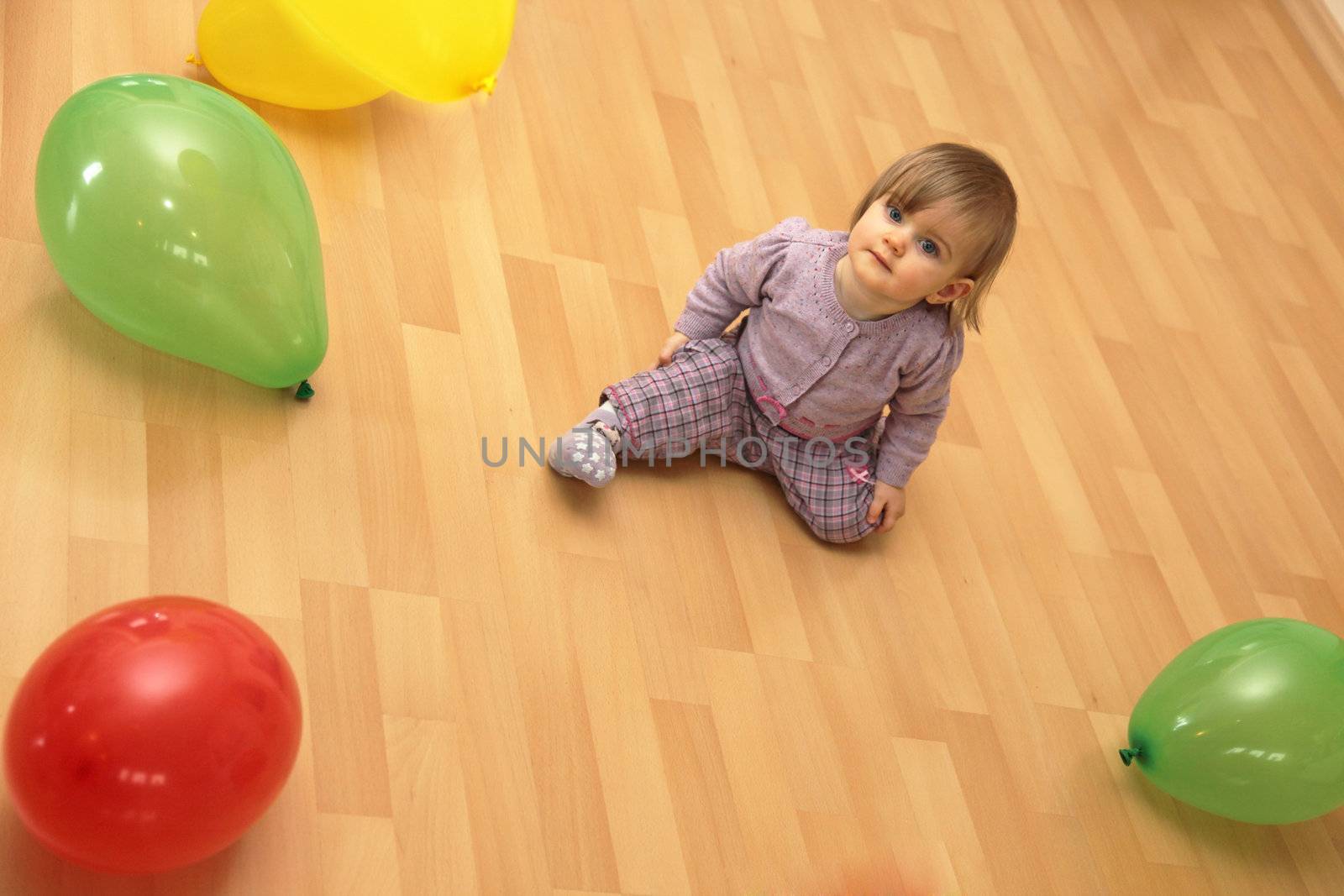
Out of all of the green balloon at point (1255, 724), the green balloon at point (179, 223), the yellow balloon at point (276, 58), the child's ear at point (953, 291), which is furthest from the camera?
the yellow balloon at point (276, 58)

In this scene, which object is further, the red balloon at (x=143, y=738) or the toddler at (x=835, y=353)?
the toddler at (x=835, y=353)

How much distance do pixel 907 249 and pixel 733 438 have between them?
335mm

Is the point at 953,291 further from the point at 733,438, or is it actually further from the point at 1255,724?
the point at 1255,724

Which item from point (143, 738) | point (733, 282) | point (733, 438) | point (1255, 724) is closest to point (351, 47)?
point (733, 282)

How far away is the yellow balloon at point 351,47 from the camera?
152 cm

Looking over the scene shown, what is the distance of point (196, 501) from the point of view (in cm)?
129

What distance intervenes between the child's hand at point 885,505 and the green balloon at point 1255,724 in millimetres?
353

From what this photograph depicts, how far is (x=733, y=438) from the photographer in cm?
162

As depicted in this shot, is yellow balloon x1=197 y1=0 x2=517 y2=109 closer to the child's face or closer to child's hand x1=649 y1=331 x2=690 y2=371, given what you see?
child's hand x1=649 y1=331 x2=690 y2=371

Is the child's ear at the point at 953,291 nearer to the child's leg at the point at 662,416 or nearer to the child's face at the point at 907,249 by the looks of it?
the child's face at the point at 907,249

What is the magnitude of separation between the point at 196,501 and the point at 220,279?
216 millimetres

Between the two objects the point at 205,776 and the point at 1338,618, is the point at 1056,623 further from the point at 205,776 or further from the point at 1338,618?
the point at 205,776

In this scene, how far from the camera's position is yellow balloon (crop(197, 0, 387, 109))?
1564 mm

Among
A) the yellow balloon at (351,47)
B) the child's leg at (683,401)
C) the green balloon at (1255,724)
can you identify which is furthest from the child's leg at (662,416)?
the green balloon at (1255,724)
